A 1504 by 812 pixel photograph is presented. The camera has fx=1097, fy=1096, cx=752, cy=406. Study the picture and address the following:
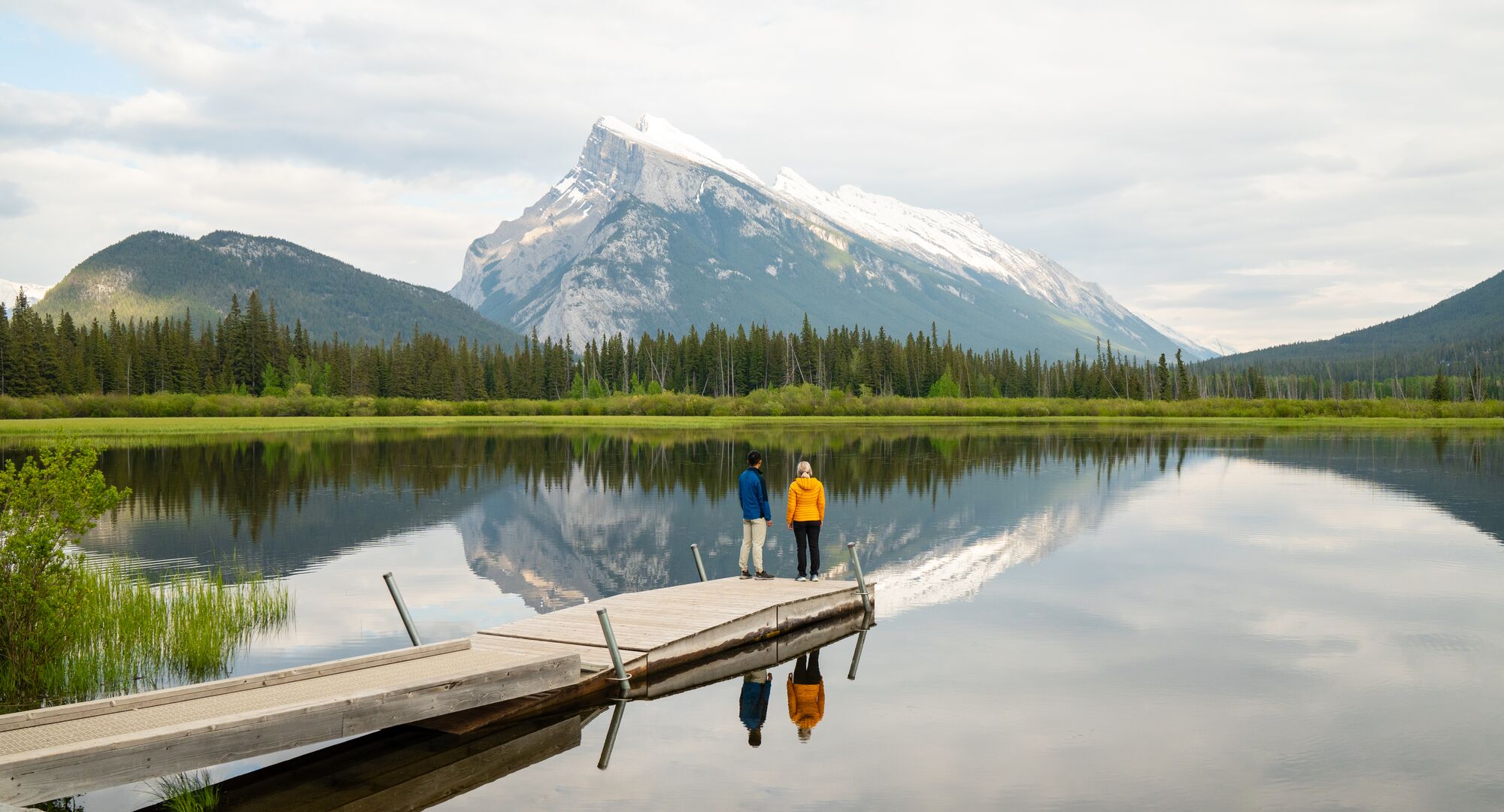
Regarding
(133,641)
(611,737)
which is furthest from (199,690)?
(133,641)

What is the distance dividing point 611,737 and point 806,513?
8950 mm

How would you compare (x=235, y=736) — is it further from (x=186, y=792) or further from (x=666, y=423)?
(x=666, y=423)

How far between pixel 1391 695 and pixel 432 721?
14.4 m

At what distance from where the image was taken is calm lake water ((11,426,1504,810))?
13.4m

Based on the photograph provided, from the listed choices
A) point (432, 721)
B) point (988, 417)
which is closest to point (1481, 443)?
point (988, 417)

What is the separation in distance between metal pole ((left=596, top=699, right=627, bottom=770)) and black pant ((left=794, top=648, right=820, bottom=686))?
314 cm

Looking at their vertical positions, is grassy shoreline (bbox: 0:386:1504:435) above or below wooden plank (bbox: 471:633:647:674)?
above

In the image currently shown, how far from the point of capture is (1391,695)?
669 inches

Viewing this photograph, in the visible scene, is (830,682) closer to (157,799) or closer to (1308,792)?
(1308,792)

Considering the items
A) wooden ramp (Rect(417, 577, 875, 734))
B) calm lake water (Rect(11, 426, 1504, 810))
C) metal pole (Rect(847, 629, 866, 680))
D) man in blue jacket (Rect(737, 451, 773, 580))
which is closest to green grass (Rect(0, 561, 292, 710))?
calm lake water (Rect(11, 426, 1504, 810))

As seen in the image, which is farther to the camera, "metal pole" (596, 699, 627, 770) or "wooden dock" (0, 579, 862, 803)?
"metal pole" (596, 699, 627, 770)

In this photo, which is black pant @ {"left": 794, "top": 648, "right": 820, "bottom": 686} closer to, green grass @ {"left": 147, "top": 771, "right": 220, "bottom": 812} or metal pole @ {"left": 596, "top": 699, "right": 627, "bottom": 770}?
metal pole @ {"left": 596, "top": 699, "right": 627, "bottom": 770}

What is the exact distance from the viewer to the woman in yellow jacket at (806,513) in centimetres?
2294

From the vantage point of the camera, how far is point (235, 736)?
11.6 meters
